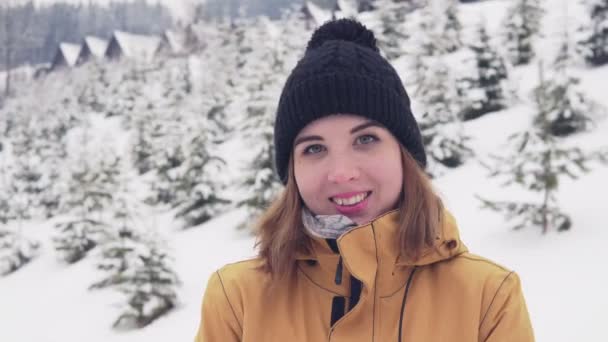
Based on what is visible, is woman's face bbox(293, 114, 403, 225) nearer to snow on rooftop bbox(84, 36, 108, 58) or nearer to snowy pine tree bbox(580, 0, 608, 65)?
snowy pine tree bbox(580, 0, 608, 65)

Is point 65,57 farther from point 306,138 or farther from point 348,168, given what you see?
point 348,168

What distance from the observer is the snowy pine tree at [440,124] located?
11.4m

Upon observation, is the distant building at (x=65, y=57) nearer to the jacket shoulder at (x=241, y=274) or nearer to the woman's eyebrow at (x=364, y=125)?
the jacket shoulder at (x=241, y=274)

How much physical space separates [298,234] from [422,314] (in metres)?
0.51

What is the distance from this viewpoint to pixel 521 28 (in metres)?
18.0

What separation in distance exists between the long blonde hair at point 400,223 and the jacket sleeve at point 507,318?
0.28 m

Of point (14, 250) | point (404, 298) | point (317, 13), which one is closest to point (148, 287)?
point (404, 298)

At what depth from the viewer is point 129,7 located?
74.1 meters

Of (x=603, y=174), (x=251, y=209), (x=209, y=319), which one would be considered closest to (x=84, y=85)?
(x=251, y=209)

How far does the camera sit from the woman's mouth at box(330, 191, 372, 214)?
1585mm

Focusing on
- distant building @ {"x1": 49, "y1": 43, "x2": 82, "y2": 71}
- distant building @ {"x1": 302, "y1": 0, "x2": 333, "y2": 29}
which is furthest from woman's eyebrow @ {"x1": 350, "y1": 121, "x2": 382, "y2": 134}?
distant building @ {"x1": 49, "y1": 43, "x2": 82, "y2": 71}

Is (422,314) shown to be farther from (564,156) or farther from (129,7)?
(129,7)

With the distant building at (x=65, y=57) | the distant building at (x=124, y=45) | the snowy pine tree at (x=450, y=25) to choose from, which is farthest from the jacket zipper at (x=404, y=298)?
the distant building at (x=65, y=57)

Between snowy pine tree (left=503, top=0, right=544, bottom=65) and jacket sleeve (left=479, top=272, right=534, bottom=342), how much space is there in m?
18.2
